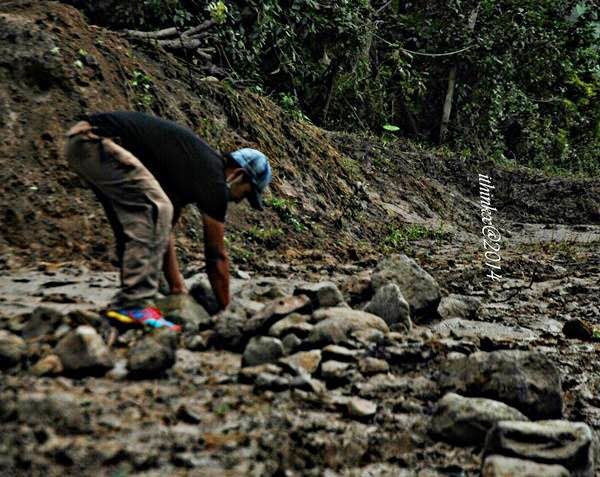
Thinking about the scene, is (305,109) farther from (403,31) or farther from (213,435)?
(213,435)

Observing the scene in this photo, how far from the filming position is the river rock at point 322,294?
3807mm

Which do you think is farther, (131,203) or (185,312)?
(185,312)

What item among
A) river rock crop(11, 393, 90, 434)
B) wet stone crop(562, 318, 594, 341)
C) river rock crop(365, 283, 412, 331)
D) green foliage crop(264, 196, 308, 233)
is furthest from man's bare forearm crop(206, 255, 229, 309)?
green foliage crop(264, 196, 308, 233)

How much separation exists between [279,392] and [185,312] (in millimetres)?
984

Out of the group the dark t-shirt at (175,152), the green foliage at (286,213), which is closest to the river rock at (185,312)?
the dark t-shirt at (175,152)

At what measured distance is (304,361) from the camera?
9.55ft

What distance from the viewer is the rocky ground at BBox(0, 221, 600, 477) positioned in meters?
2.01

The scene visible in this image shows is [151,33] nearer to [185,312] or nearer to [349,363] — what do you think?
[185,312]

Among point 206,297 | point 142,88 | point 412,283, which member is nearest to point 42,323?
point 206,297

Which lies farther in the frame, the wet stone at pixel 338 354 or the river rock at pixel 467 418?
the wet stone at pixel 338 354

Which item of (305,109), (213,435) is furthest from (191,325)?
(305,109)

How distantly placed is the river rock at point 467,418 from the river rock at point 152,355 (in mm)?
1115

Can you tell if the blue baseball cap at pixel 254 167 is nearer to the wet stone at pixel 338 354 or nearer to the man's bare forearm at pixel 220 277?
the man's bare forearm at pixel 220 277

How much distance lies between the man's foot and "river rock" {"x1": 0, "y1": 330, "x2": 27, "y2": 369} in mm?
537
